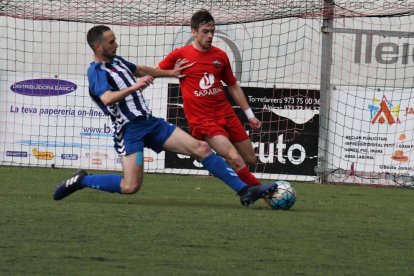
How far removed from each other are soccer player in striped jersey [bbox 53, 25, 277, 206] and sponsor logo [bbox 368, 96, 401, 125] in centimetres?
476

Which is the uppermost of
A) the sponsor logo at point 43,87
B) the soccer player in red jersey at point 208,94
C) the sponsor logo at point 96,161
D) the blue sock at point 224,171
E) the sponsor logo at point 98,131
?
the soccer player in red jersey at point 208,94

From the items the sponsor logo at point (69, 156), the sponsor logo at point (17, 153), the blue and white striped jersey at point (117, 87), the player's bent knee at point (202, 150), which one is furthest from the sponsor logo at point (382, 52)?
the blue and white striped jersey at point (117, 87)

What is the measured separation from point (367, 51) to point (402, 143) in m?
2.91

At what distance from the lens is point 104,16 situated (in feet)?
50.4

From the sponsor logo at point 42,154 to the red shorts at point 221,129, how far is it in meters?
4.67

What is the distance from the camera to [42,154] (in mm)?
14484

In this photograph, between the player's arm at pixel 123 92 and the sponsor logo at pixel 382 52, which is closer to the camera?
the player's arm at pixel 123 92

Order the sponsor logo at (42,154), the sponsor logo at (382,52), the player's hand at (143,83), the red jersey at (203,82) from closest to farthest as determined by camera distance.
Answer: the player's hand at (143,83), the red jersey at (203,82), the sponsor logo at (42,154), the sponsor logo at (382,52)

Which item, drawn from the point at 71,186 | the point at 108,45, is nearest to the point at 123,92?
the point at 108,45

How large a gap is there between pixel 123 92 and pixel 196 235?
1917 mm

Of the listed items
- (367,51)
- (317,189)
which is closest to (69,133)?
(317,189)

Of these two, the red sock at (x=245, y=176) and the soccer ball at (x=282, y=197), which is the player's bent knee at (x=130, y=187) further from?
the soccer ball at (x=282, y=197)

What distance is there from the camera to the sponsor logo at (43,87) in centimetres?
1444

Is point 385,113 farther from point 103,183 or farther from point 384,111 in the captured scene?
point 103,183
